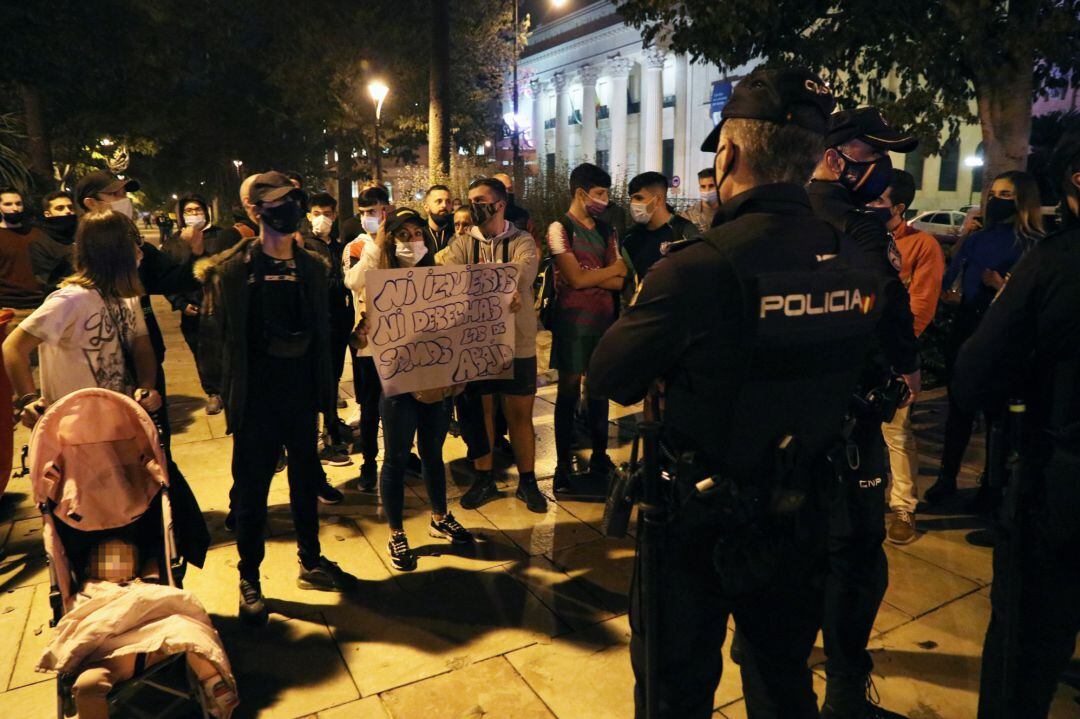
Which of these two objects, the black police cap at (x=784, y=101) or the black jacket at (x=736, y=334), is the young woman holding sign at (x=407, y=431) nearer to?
the black jacket at (x=736, y=334)

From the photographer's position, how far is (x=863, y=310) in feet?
6.91

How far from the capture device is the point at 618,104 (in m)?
57.4

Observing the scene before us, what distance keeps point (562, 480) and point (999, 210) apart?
3.43 m

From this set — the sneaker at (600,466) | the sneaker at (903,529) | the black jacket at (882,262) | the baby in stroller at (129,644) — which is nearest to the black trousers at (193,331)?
A: the sneaker at (600,466)

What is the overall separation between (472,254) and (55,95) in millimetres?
17427

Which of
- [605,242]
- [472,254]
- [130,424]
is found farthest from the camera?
[605,242]

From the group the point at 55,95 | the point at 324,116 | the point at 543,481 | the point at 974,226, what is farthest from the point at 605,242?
the point at 324,116

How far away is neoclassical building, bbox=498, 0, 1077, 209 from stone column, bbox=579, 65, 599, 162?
0.07 meters

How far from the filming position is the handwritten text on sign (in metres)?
4.21

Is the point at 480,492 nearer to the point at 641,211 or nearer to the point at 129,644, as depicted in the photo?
the point at 641,211

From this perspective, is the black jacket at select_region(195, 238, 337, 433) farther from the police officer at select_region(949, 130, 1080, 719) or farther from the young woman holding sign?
the police officer at select_region(949, 130, 1080, 719)

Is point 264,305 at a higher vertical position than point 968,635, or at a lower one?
higher

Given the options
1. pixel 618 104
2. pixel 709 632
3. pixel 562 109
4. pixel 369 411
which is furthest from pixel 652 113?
pixel 709 632

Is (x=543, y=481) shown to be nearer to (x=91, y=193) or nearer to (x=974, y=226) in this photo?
(x=91, y=193)
